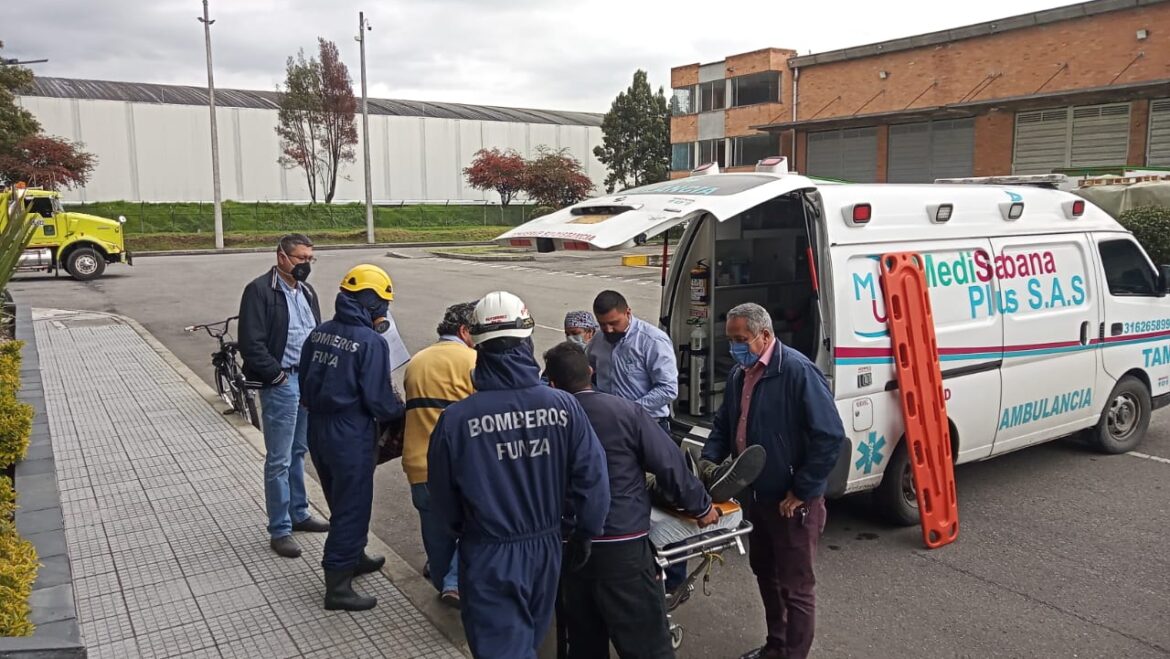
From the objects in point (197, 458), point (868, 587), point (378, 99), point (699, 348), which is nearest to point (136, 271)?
point (197, 458)

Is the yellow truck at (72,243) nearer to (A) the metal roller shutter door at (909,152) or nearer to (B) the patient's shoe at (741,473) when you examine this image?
(B) the patient's shoe at (741,473)

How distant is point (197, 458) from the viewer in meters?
7.57

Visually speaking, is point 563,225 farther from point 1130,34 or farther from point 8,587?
point 1130,34

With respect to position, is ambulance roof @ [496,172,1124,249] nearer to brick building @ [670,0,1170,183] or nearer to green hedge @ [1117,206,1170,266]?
green hedge @ [1117,206,1170,266]

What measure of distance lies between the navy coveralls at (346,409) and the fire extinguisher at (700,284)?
2809 millimetres

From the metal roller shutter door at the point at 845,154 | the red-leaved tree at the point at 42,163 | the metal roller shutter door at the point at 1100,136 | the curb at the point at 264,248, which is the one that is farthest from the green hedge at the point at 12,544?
the red-leaved tree at the point at 42,163

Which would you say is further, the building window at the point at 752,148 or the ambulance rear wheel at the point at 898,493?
the building window at the point at 752,148

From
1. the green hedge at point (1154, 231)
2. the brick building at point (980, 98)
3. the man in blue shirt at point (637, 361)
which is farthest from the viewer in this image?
the brick building at point (980, 98)

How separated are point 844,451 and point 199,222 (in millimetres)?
49670

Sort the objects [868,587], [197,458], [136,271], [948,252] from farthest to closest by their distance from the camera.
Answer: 1. [136,271]
2. [197,458]
3. [948,252]
4. [868,587]

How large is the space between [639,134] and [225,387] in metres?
55.5

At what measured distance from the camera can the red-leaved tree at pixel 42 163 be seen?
38.7 metres

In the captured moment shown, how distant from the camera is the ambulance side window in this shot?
7012 mm

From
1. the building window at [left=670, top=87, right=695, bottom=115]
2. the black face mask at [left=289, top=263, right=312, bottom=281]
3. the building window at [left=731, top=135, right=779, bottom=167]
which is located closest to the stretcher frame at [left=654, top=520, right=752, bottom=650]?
the black face mask at [left=289, top=263, right=312, bottom=281]
